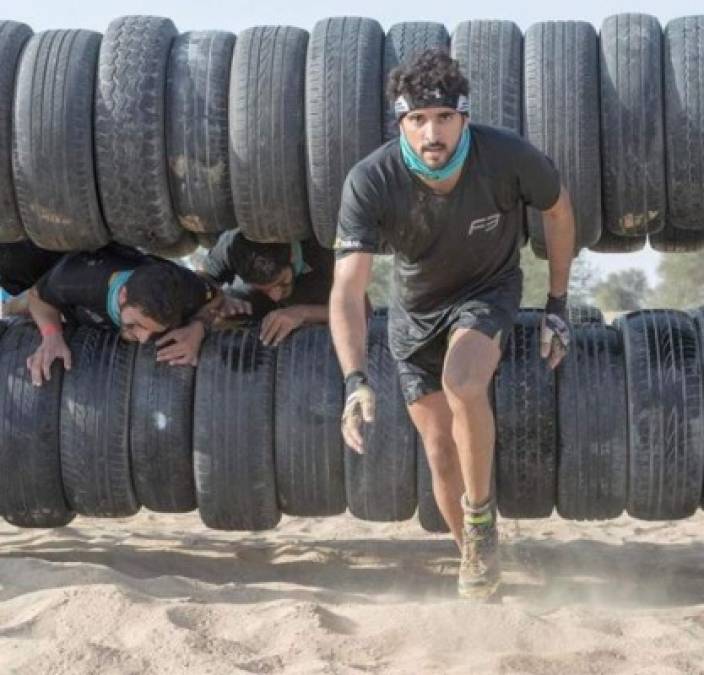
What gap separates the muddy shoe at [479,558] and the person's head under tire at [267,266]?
6.65 feet

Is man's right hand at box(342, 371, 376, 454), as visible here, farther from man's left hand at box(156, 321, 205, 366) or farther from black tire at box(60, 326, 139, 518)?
black tire at box(60, 326, 139, 518)

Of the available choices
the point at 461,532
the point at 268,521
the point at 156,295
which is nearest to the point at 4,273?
the point at 156,295

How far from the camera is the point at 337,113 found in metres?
5.98

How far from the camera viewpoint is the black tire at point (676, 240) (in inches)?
286

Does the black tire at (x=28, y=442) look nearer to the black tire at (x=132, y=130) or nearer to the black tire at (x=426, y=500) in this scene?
the black tire at (x=132, y=130)

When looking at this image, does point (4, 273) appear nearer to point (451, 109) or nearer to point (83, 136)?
point (83, 136)

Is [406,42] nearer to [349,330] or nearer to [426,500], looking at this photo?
[349,330]

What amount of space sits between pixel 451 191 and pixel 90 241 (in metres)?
1.89

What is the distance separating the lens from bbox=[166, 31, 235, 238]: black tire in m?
6.13

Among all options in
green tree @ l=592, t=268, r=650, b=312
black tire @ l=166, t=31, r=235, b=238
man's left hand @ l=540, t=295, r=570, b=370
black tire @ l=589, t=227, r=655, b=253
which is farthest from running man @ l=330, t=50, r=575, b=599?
green tree @ l=592, t=268, r=650, b=312

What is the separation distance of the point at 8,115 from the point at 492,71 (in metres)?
2.23

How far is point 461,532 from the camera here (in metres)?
5.83

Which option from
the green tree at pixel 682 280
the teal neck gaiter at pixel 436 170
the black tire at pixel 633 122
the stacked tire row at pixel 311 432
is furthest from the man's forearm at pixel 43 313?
the green tree at pixel 682 280

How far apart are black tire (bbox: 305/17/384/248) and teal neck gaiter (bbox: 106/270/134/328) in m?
1.04
